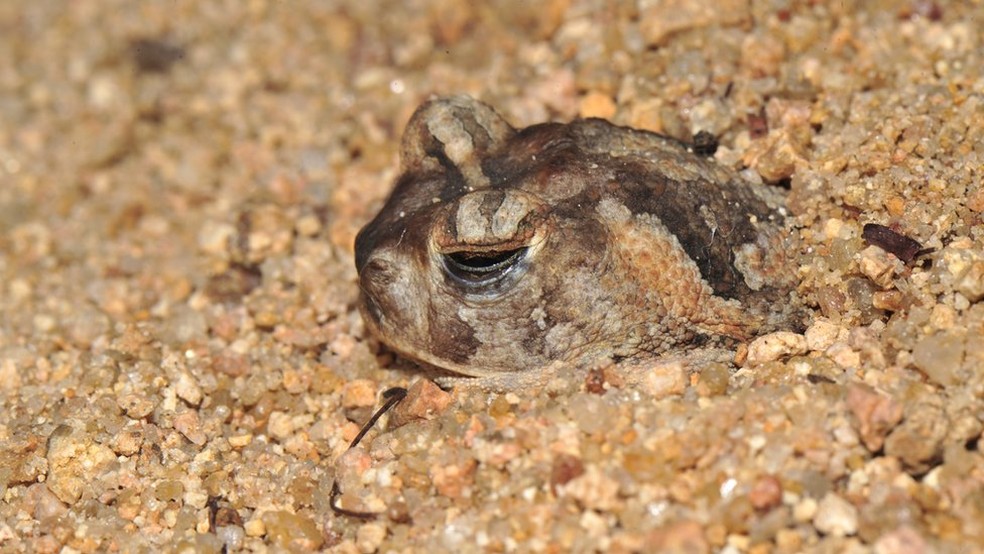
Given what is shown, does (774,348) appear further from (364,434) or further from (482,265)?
(364,434)

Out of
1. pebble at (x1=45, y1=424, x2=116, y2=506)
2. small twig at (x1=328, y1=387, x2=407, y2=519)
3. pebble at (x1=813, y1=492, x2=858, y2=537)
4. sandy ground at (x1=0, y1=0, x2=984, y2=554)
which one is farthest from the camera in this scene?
pebble at (x1=45, y1=424, x2=116, y2=506)

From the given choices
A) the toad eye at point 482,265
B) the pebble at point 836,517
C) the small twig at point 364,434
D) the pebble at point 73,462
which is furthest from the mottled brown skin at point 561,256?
the pebble at point 73,462

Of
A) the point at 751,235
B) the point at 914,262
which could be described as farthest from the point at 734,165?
the point at 914,262

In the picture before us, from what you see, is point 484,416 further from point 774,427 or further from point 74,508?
point 74,508

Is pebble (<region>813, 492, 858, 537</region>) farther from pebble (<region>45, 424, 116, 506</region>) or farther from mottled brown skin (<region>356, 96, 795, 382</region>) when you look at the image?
pebble (<region>45, 424, 116, 506</region>)

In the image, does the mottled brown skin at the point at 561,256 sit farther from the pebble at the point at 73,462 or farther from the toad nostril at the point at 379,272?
the pebble at the point at 73,462

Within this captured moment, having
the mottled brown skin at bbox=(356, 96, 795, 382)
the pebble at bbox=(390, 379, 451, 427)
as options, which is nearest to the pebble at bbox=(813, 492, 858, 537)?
the mottled brown skin at bbox=(356, 96, 795, 382)

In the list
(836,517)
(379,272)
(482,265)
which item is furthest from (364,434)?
(836,517)
